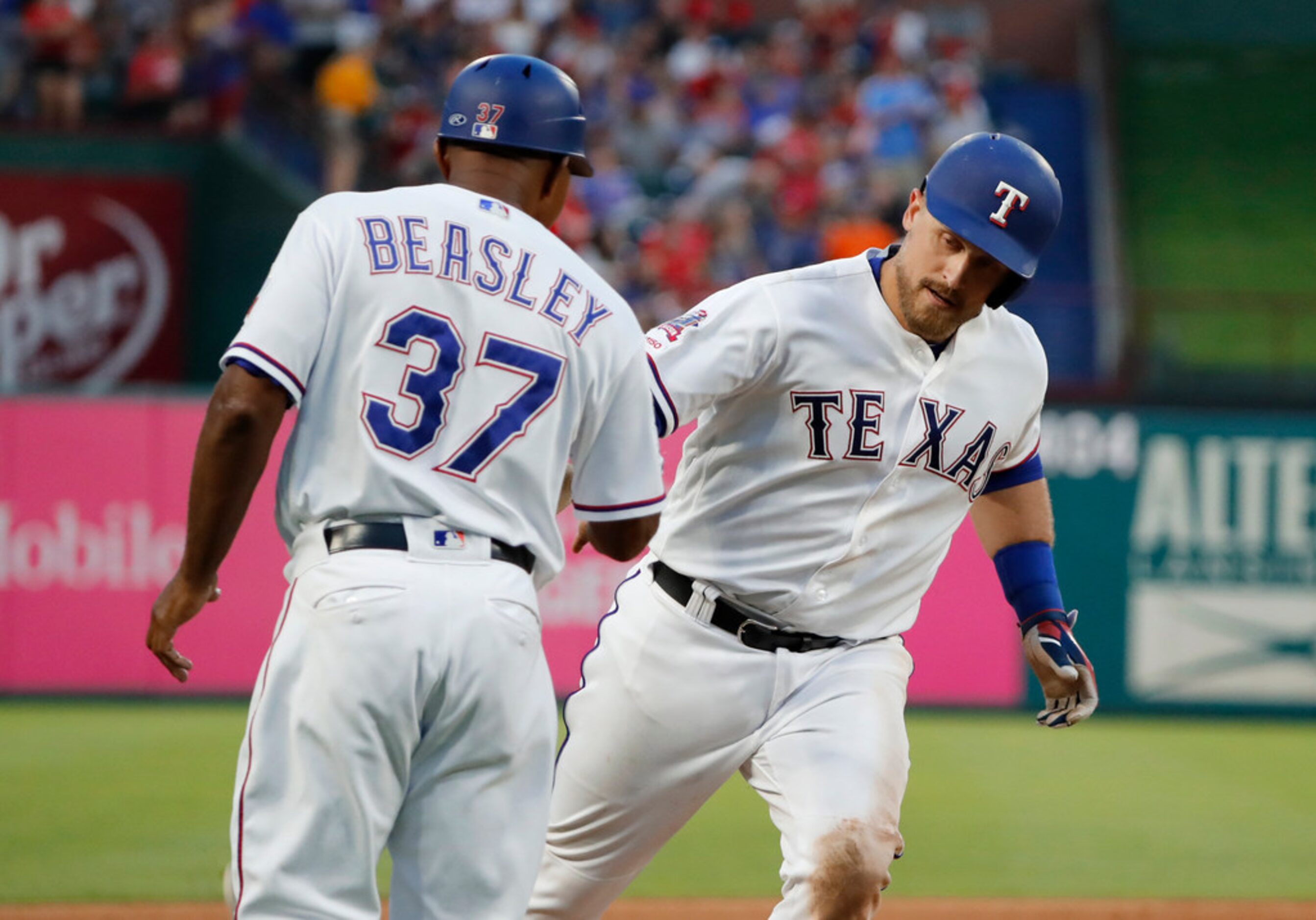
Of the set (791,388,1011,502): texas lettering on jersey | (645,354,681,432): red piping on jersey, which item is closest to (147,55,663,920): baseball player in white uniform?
(645,354,681,432): red piping on jersey

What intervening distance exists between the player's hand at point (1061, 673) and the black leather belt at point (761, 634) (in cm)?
57

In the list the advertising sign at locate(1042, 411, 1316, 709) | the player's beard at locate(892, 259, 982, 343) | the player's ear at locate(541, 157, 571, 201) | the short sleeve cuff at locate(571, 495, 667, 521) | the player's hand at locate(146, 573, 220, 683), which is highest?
the player's ear at locate(541, 157, 571, 201)

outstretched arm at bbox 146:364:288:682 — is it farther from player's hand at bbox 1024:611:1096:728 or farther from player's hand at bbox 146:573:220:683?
player's hand at bbox 1024:611:1096:728

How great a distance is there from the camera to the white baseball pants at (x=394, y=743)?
2799mm

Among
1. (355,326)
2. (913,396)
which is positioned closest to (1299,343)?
(913,396)

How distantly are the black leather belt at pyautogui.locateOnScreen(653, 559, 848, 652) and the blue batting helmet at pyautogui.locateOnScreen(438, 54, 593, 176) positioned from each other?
1379 millimetres

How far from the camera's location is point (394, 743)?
2.85m

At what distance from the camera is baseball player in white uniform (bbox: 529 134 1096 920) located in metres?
3.87

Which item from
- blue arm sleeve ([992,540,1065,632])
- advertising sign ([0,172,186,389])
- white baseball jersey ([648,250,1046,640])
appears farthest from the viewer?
advertising sign ([0,172,186,389])

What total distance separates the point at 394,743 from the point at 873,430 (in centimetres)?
165

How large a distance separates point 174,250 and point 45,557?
271 centimetres

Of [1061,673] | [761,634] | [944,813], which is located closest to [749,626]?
[761,634]

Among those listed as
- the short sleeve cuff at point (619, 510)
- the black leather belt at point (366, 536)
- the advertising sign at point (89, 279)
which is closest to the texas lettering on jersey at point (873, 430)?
the short sleeve cuff at point (619, 510)

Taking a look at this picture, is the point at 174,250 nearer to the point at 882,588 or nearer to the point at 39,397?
the point at 39,397
